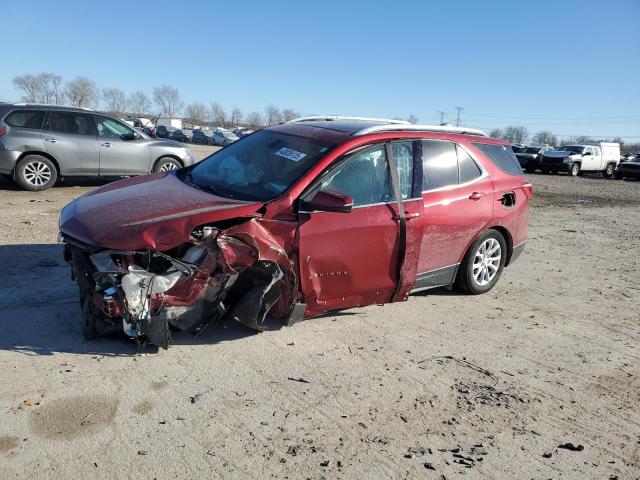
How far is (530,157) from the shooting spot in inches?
1234

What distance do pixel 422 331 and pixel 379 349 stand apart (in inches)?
24.3

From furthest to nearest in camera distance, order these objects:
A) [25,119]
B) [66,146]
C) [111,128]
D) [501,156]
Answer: [111,128], [66,146], [25,119], [501,156]

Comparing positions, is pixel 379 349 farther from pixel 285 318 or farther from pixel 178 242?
pixel 178 242

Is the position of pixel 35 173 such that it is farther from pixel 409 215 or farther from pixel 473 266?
pixel 473 266

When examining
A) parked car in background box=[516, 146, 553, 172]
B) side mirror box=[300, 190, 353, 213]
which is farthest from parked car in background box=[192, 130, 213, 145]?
side mirror box=[300, 190, 353, 213]

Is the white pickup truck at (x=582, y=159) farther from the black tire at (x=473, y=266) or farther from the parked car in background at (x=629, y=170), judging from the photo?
the black tire at (x=473, y=266)

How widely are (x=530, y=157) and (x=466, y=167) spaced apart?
93.2ft

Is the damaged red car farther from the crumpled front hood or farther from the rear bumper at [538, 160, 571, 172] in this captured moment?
the rear bumper at [538, 160, 571, 172]

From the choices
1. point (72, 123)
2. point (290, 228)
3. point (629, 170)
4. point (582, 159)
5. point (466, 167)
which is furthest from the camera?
point (582, 159)

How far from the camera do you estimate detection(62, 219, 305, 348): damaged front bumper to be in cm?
361

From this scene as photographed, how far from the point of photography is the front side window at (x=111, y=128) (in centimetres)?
1102

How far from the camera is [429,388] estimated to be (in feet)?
12.1

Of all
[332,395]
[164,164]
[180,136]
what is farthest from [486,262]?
[180,136]

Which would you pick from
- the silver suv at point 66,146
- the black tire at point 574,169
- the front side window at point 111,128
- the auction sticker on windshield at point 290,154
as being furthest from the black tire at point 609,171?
the auction sticker on windshield at point 290,154
